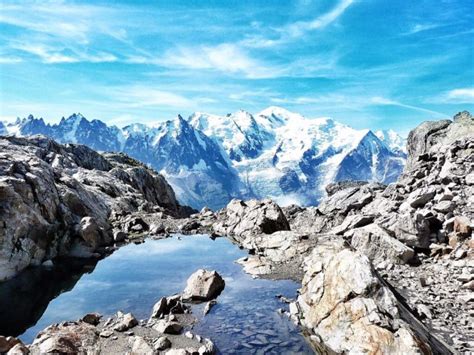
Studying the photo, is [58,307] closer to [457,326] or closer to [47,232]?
[47,232]

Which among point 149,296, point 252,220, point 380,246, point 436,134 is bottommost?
point 149,296

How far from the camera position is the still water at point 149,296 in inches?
1072

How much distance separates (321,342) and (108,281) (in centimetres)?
2607

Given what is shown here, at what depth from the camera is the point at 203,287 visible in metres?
35.4

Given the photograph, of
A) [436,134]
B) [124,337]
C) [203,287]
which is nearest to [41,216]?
[203,287]

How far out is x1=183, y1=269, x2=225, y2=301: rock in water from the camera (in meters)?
34.4

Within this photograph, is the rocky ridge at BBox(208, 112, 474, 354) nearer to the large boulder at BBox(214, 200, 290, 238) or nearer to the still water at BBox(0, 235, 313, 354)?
the large boulder at BBox(214, 200, 290, 238)

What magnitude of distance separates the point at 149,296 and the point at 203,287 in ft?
17.6

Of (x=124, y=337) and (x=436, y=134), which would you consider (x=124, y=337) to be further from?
(x=436, y=134)

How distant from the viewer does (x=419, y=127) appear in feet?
269

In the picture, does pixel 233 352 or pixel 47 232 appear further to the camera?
pixel 47 232

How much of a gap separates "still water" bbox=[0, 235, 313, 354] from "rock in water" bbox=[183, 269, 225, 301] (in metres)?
0.99

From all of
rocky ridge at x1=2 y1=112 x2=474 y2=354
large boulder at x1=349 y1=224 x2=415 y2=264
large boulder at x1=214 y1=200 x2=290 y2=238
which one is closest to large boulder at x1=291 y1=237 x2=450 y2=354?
rocky ridge at x1=2 y1=112 x2=474 y2=354

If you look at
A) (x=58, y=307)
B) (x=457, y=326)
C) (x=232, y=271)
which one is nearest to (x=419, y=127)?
(x=232, y=271)
